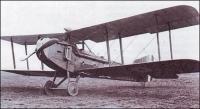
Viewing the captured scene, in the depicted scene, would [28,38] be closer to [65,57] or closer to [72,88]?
[65,57]

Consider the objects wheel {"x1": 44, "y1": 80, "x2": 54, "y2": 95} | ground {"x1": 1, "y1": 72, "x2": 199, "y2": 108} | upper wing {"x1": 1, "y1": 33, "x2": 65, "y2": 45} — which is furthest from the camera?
upper wing {"x1": 1, "y1": 33, "x2": 65, "y2": 45}

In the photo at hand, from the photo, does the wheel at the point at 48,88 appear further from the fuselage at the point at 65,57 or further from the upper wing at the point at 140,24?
the upper wing at the point at 140,24

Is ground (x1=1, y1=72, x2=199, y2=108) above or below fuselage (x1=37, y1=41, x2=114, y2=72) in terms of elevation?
below

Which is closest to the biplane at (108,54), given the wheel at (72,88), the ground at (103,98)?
the wheel at (72,88)

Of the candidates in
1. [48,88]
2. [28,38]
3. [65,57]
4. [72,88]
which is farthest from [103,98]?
[28,38]

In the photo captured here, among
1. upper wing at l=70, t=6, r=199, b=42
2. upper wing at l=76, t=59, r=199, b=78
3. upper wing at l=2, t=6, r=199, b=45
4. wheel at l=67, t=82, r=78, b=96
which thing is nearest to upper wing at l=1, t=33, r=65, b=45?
upper wing at l=2, t=6, r=199, b=45

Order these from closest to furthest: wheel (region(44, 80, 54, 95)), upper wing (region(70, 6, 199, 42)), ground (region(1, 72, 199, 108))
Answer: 1. ground (region(1, 72, 199, 108))
2. upper wing (region(70, 6, 199, 42))
3. wheel (region(44, 80, 54, 95))

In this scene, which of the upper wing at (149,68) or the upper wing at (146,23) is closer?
the upper wing at (149,68)

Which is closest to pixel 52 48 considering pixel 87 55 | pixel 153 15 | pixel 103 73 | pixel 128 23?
pixel 87 55

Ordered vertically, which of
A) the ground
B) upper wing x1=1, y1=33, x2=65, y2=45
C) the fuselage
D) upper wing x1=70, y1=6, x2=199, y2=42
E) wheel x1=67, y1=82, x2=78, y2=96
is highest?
upper wing x1=70, y1=6, x2=199, y2=42

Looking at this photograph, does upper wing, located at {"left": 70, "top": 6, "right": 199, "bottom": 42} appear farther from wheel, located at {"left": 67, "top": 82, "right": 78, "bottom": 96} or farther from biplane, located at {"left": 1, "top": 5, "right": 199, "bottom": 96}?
wheel, located at {"left": 67, "top": 82, "right": 78, "bottom": 96}
